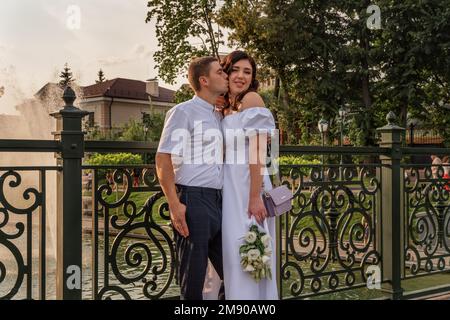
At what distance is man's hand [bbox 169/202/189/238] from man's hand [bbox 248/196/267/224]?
447 millimetres

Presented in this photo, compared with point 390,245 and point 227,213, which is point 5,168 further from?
point 390,245

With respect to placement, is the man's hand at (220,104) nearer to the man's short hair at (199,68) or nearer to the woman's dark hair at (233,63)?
the woman's dark hair at (233,63)

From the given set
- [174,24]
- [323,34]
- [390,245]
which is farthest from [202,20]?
[390,245]

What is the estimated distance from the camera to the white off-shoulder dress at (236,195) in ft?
11.2

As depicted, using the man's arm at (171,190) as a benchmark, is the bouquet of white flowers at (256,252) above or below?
below

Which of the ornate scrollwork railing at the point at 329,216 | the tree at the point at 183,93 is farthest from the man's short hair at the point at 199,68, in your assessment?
the tree at the point at 183,93

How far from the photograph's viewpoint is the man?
3207 millimetres

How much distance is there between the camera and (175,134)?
10.6 feet

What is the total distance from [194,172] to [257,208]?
0.47 m

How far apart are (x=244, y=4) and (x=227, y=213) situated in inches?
998

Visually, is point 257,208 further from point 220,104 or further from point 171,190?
point 220,104

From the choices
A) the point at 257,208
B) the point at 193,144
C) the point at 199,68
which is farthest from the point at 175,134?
the point at 257,208

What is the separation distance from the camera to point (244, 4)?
90.2ft
